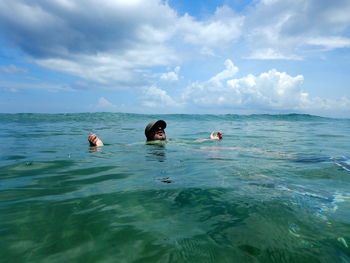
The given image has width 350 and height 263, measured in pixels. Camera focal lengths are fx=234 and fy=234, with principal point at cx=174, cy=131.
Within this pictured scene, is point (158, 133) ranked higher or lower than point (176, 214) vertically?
higher

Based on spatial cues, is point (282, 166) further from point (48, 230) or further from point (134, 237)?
point (48, 230)

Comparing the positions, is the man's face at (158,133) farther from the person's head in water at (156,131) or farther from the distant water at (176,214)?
the distant water at (176,214)

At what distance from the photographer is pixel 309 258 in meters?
1.76

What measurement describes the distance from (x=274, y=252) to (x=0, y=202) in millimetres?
3222

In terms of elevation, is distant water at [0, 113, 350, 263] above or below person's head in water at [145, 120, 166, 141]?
below

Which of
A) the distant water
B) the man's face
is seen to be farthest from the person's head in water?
the distant water

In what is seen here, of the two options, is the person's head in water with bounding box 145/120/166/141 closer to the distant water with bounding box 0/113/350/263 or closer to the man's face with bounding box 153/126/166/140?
the man's face with bounding box 153/126/166/140

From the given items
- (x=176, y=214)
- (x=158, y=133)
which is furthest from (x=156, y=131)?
(x=176, y=214)

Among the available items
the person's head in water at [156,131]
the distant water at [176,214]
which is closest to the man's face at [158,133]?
the person's head in water at [156,131]

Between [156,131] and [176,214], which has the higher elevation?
[156,131]

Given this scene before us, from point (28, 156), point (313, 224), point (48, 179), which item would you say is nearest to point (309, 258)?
point (313, 224)

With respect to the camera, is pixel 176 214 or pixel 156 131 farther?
pixel 156 131

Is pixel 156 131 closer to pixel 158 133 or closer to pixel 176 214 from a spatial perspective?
pixel 158 133

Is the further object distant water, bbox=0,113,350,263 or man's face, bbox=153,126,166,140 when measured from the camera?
man's face, bbox=153,126,166,140
